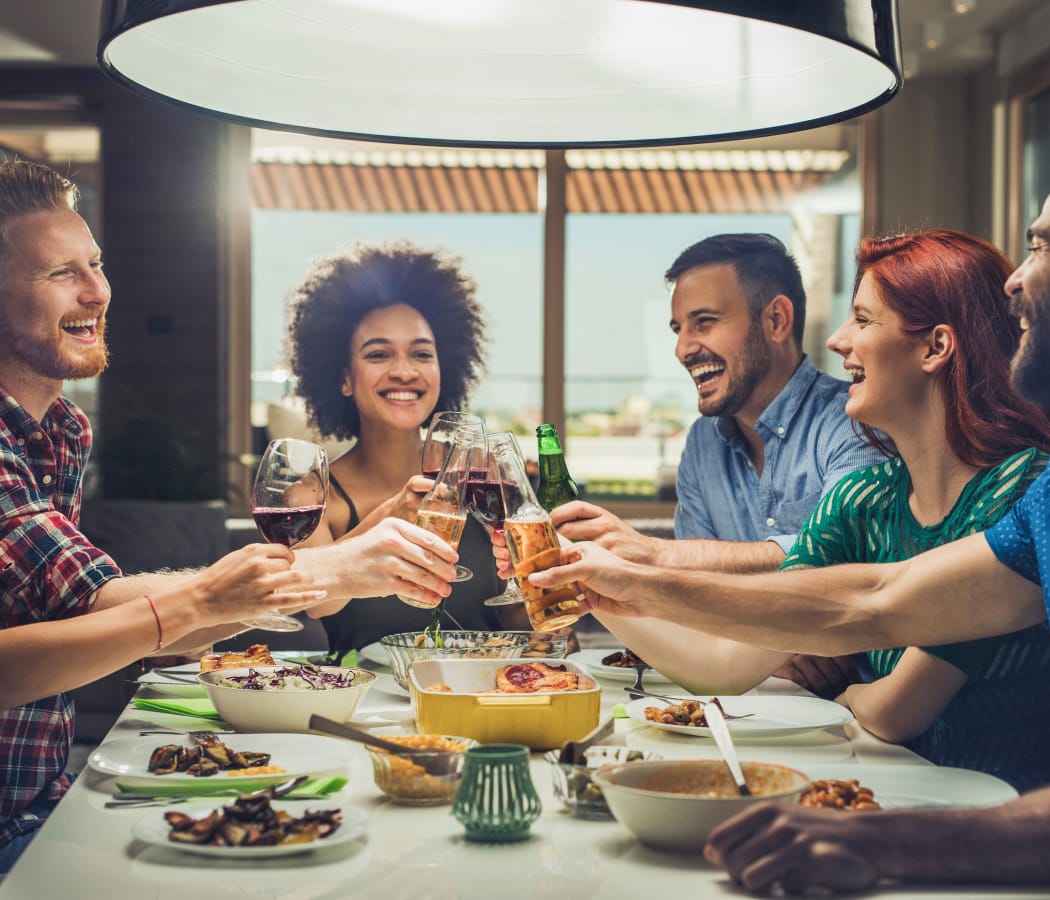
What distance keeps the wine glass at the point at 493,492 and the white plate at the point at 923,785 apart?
46 cm

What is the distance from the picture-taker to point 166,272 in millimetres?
7168

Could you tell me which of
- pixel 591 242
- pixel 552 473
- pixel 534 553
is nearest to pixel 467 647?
pixel 534 553

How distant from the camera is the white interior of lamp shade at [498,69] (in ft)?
4.51

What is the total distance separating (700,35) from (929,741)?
1.07 meters

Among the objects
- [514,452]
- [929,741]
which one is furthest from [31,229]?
[929,741]

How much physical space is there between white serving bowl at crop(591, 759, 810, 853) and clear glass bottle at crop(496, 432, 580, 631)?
1.17 feet

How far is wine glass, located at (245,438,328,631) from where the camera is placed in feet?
5.30

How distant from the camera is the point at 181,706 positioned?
1.61 metres

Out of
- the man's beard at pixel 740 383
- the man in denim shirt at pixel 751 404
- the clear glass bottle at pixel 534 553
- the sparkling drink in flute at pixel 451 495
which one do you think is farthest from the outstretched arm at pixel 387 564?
the man's beard at pixel 740 383

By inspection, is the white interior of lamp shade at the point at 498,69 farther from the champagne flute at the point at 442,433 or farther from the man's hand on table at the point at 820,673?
the man's hand on table at the point at 820,673

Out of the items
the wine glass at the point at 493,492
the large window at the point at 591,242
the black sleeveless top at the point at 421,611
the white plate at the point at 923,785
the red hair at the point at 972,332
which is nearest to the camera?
the white plate at the point at 923,785

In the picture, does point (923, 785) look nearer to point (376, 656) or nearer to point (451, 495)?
point (451, 495)

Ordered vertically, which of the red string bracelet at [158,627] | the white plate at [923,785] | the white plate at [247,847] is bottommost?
the white plate at [923,785]

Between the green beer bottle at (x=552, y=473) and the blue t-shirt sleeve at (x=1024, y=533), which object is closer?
the blue t-shirt sleeve at (x=1024, y=533)
